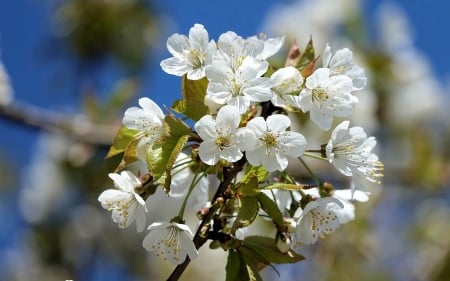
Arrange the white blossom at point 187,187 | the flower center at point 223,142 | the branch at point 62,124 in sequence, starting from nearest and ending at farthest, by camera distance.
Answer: the flower center at point 223,142
the white blossom at point 187,187
the branch at point 62,124

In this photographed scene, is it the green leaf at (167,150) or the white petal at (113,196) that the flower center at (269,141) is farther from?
the white petal at (113,196)

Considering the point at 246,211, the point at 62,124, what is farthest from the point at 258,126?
the point at 62,124

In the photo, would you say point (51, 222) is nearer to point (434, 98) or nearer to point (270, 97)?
point (434, 98)

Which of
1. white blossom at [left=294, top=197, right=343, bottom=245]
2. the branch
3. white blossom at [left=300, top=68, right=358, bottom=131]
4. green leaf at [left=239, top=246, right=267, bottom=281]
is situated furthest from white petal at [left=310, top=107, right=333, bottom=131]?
the branch

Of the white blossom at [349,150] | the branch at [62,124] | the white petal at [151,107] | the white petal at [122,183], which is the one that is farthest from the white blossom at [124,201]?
the branch at [62,124]

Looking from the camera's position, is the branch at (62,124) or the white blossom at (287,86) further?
the branch at (62,124)

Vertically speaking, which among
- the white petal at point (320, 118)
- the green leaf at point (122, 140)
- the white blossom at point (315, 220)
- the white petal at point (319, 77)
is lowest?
the white blossom at point (315, 220)
